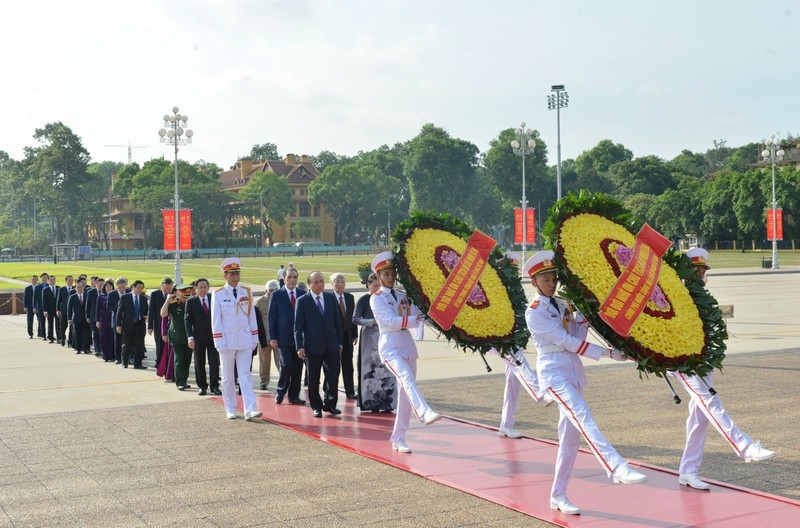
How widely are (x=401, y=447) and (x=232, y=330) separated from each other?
323cm

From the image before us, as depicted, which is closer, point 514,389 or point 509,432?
point 509,432

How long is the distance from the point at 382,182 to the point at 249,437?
11592cm

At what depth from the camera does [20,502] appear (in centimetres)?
748

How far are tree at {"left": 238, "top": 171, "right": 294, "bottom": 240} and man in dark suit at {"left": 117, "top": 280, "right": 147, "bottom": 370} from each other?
99.6 meters

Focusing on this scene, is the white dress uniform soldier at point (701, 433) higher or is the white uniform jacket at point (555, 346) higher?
the white uniform jacket at point (555, 346)

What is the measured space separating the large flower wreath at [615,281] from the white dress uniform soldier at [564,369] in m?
0.16

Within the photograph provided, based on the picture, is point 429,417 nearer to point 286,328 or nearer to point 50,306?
point 286,328

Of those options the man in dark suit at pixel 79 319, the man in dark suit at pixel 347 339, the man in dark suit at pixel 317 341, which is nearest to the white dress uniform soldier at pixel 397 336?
the man in dark suit at pixel 317 341

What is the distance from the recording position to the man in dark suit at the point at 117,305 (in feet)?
57.6

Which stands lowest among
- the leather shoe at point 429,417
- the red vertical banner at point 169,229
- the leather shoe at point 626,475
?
the leather shoe at point 626,475

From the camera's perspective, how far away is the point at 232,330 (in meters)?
11.4

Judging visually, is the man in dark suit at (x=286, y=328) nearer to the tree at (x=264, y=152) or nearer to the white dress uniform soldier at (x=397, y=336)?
the white dress uniform soldier at (x=397, y=336)

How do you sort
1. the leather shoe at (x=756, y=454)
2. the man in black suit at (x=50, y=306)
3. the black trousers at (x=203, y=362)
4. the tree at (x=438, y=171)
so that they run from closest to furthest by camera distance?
the leather shoe at (x=756, y=454) < the black trousers at (x=203, y=362) < the man in black suit at (x=50, y=306) < the tree at (x=438, y=171)

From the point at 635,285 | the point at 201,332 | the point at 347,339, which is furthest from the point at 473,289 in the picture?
the point at 201,332
